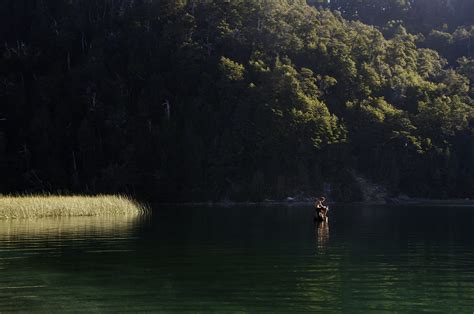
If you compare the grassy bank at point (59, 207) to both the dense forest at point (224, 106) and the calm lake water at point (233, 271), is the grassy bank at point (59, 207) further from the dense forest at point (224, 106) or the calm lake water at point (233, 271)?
the dense forest at point (224, 106)

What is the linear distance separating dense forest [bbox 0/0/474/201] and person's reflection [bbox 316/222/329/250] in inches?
2781

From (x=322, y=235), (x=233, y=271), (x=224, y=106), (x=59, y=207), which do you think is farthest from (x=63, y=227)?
(x=224, y=106)

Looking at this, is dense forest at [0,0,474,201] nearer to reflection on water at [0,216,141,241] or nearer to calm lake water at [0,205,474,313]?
reflection on water at [0,216,141,241]

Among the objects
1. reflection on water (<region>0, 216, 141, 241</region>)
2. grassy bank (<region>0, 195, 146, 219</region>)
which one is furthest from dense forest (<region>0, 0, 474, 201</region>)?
reflection on water (<region>0, 216, 141, 241</region>)

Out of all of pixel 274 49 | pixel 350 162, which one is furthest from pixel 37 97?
pixel 350 162

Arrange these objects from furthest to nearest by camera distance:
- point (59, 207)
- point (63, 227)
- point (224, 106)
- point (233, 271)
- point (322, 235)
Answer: point (224, 106)
point (59, 207)
point (63, 227)
point (322, 235)
point (233, 271)

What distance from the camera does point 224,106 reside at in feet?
442

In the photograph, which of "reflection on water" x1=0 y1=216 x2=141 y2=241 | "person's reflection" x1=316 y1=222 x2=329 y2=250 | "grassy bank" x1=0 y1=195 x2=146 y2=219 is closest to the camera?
"person's reflection" x1=316 y1=222 x2=329 y2=250

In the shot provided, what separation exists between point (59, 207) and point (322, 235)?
2531 cm

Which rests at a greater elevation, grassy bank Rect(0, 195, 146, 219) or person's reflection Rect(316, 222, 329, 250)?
grassy bank Rect(0, 195, 146, 219)

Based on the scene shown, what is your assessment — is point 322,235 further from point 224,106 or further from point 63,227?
point 224,106

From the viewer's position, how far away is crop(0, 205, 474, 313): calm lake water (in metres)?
20.2

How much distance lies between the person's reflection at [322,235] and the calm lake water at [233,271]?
62 millimetres

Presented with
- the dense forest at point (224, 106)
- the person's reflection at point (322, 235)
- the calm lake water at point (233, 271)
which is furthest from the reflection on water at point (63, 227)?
the dense forest at point (224, 106)
